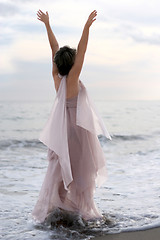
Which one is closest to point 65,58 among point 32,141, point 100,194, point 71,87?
point 71,87

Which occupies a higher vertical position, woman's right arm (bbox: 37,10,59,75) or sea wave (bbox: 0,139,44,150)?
woman's right arm (bbox: 37,10,59,75)

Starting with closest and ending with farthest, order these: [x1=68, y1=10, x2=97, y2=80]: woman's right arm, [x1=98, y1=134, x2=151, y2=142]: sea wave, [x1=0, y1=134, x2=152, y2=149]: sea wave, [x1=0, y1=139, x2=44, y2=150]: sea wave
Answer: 1. [x1=68, y1=10, x2=97, y2=80]: woman's right arm
2. [x1=0, y1=139, x2=44, y2=150]: sea wave
3. [x1=0, y1=134, x2=152, y2=149]: sea wave
4. [x1=98, y1=134, x2=151, y2=142]: sea wave

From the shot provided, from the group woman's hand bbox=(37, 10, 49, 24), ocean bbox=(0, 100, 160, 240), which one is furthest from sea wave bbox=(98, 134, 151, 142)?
woman's hand bbox=(37, 10, 49, 24)

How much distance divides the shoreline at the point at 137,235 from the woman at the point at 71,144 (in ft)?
1.68

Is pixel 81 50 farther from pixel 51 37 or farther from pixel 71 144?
pixel 71 144

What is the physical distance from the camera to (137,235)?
427 cm

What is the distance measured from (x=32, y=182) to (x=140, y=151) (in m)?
5.68

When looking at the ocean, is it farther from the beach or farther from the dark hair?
the dark hair

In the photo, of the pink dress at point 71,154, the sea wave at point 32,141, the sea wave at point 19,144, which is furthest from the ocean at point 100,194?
the sea wave at point 32,141

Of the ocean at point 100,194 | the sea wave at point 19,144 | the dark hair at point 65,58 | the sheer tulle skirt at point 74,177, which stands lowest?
the sea wave at point 19,144

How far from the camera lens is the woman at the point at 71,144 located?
451 cm

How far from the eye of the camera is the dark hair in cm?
448

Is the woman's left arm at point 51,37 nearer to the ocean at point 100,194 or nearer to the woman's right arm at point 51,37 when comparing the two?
the woman's right arm at point 51,37

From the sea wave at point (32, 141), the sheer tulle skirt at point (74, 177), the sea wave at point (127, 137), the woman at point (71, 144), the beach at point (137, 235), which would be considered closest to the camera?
the beach at point (137, 235)
